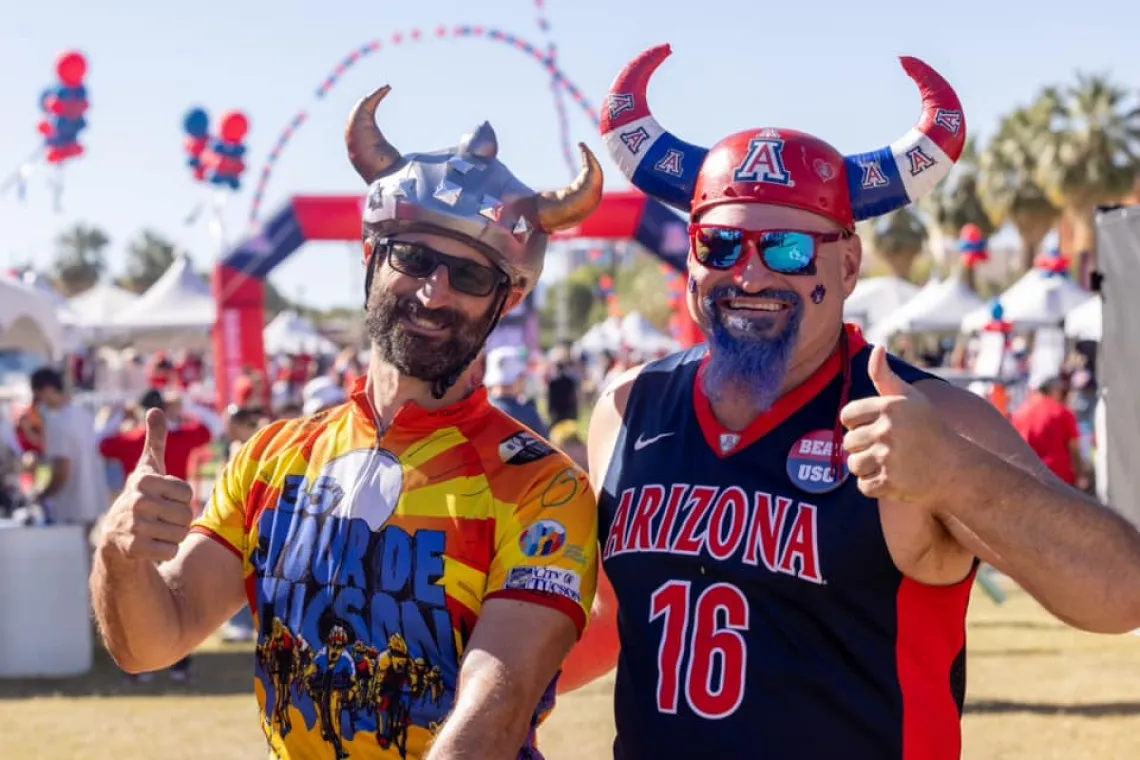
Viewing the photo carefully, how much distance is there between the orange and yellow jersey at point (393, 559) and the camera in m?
2.68

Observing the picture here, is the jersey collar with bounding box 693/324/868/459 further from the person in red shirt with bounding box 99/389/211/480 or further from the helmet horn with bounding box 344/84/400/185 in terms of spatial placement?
the person in red shirt with bounding box 99/389/211/480

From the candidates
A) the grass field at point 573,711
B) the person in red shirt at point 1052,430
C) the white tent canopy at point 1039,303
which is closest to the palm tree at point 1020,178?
the white tent canopy at point 1039,303

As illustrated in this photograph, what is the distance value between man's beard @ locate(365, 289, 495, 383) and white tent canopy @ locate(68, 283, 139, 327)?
23.8m

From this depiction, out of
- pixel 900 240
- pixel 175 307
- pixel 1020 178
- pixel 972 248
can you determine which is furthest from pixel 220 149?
pixel 900 240

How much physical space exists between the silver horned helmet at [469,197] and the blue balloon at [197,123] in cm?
1826

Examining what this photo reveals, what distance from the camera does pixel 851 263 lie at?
3.04 m

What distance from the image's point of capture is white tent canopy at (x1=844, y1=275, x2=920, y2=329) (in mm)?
27312

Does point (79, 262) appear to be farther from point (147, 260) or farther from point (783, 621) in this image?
point (783, 621)

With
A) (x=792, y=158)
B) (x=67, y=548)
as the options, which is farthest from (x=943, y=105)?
(x=67, y=548)

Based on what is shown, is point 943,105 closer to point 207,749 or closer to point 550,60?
point 207,749

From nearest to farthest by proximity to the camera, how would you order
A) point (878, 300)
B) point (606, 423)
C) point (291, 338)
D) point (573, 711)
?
1. point (606, 423)
2. point (573, 711)
3. point (878, 300)
4. point (291, 338)

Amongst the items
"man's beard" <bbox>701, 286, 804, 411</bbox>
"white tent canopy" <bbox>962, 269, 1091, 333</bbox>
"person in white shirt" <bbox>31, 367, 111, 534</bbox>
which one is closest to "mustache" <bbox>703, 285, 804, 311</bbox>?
"man's beard" <bbox>701, 286, 804, 411</bbox>

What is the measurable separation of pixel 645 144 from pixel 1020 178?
37.8 meters

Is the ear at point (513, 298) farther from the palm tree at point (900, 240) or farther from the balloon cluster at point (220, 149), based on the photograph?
the palm tree at point (900, 240)
